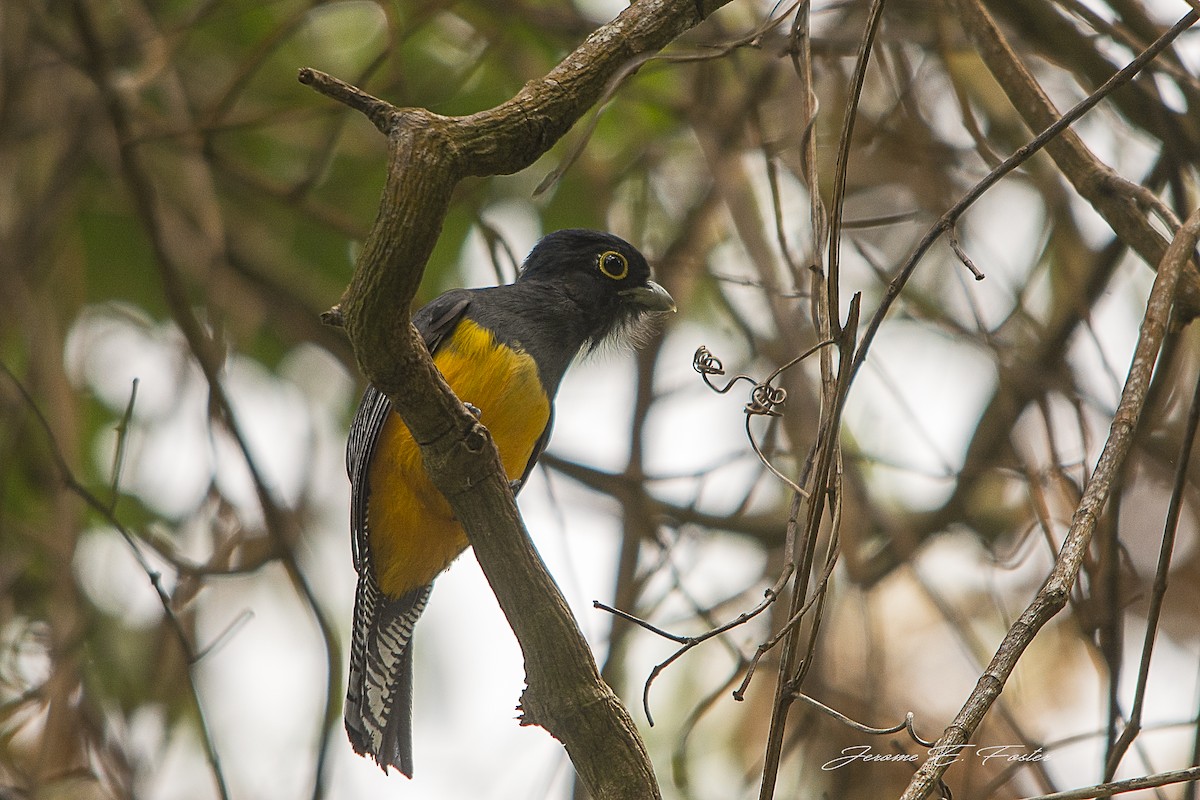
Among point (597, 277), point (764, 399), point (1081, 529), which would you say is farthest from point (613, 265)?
point (1081, 529)

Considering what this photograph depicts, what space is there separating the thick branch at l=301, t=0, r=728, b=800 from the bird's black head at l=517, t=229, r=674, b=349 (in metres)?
1.61

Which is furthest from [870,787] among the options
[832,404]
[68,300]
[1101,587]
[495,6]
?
[68,300]

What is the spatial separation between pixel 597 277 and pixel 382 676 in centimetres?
144

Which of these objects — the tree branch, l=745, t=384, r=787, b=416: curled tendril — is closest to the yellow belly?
l=745, t=384, r=787, b=416: curled tendril

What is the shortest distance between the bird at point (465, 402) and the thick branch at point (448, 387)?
1.08 meters

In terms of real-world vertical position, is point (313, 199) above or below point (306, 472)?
above

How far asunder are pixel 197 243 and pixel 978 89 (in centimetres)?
325

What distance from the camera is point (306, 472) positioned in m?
5.00

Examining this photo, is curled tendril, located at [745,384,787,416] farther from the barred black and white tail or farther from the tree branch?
the barred black and white tail

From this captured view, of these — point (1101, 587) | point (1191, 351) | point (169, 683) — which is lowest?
point (1101, 587)

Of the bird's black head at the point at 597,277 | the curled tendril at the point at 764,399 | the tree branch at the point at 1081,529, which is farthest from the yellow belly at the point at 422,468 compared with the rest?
the tree branch at the point at 1081,529

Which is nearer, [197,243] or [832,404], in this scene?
[832,404]

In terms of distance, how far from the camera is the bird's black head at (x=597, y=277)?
3947 millimetres

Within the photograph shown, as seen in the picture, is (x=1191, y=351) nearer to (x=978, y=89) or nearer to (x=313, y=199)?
(x=978, y=89)
